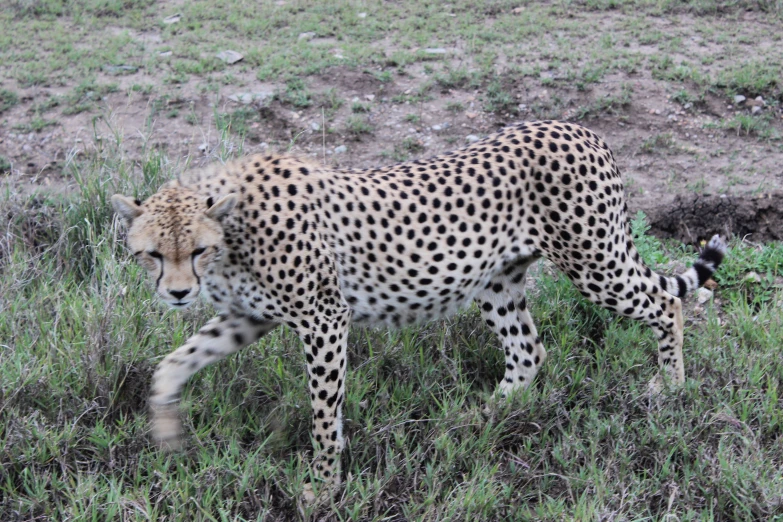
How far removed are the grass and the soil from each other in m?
0.85

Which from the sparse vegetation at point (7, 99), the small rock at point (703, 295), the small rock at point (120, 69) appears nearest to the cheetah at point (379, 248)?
the small rock at point (703, 295)

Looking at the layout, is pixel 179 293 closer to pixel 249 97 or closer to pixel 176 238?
pixel 176 238

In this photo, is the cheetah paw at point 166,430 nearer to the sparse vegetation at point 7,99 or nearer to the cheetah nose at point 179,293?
the cheetah nose at point 179,293

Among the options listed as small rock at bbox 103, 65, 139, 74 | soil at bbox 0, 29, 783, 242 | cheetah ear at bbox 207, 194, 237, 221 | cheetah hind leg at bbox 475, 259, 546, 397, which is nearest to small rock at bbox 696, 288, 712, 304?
soil at bbox 0, 29, 783, 242

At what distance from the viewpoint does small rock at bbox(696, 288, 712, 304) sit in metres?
3.98

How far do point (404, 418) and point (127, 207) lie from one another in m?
1.25

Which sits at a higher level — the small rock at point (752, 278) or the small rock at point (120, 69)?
the small rock at point (120, 69)

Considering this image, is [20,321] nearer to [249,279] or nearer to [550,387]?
[249,279]

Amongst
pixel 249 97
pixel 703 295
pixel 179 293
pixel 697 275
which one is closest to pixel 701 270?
pixel 697 275

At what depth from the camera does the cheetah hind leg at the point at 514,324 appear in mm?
3459

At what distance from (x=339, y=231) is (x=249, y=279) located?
0.37 metres

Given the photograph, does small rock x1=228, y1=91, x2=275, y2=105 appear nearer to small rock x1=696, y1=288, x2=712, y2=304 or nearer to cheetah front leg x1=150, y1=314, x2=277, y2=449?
cheetah front leg x1=150, y1=314, x2=277, y2=449

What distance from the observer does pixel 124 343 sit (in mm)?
3338

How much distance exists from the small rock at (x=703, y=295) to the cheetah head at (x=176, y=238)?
233 centimetres
